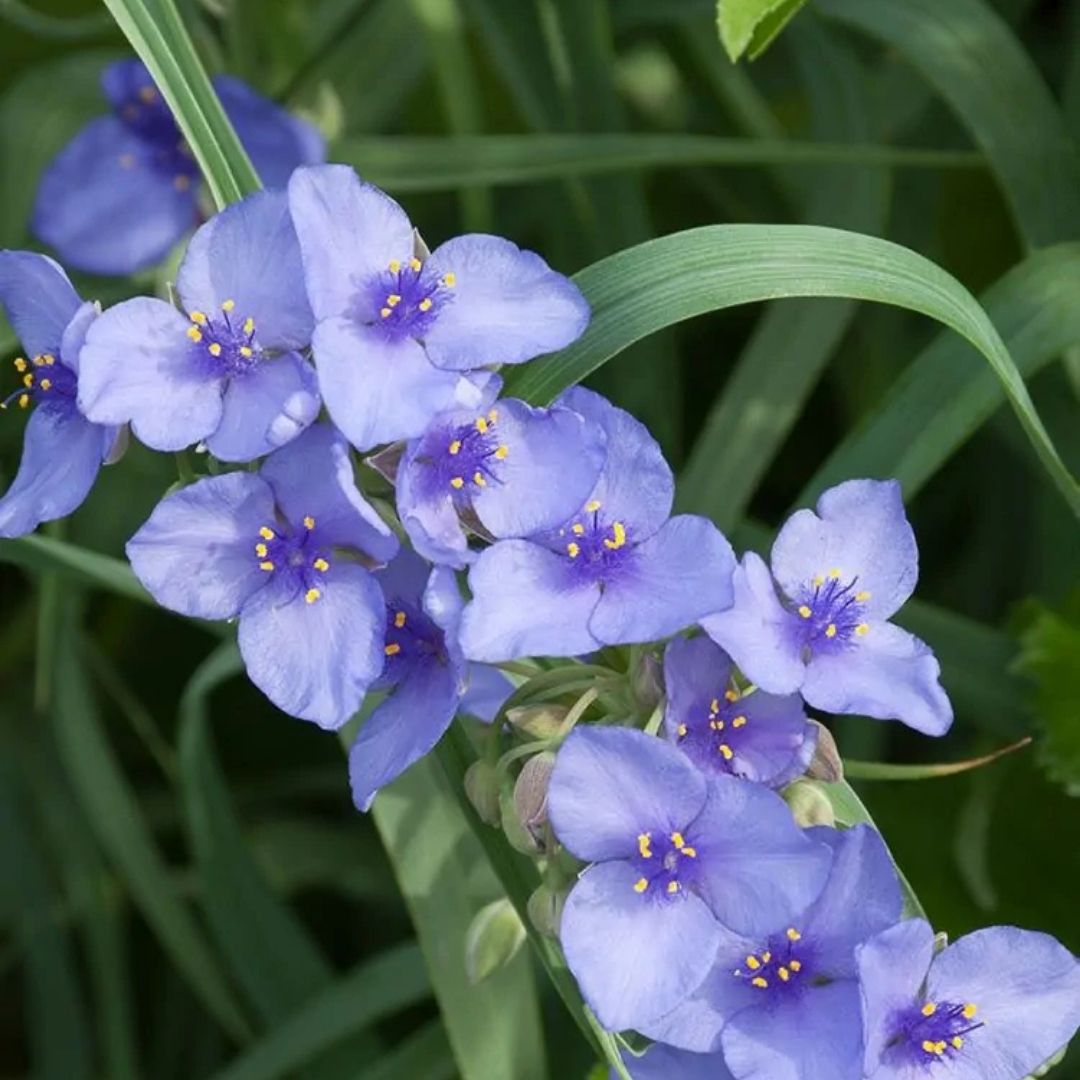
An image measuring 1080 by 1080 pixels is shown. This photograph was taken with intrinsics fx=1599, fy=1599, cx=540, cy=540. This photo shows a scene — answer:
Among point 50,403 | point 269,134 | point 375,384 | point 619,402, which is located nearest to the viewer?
point 375,384

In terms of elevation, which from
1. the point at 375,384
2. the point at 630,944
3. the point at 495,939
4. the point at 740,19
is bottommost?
the point at 495,939

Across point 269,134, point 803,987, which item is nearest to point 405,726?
point 803,987

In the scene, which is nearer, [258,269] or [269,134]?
[258,269]

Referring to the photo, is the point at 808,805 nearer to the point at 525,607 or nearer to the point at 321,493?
the point at 525,607

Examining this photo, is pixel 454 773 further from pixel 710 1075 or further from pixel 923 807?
pixel 923 807

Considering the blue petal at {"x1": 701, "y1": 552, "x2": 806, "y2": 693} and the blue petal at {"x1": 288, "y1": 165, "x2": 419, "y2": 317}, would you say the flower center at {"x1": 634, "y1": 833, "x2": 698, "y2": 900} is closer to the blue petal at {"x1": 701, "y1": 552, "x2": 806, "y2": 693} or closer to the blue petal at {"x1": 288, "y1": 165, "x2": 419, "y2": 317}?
the blue petal at {"x1": 701, "y1": 552, "x2": 806, "y2": 693}

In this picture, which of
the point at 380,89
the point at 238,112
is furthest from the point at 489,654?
the point at 380,89
